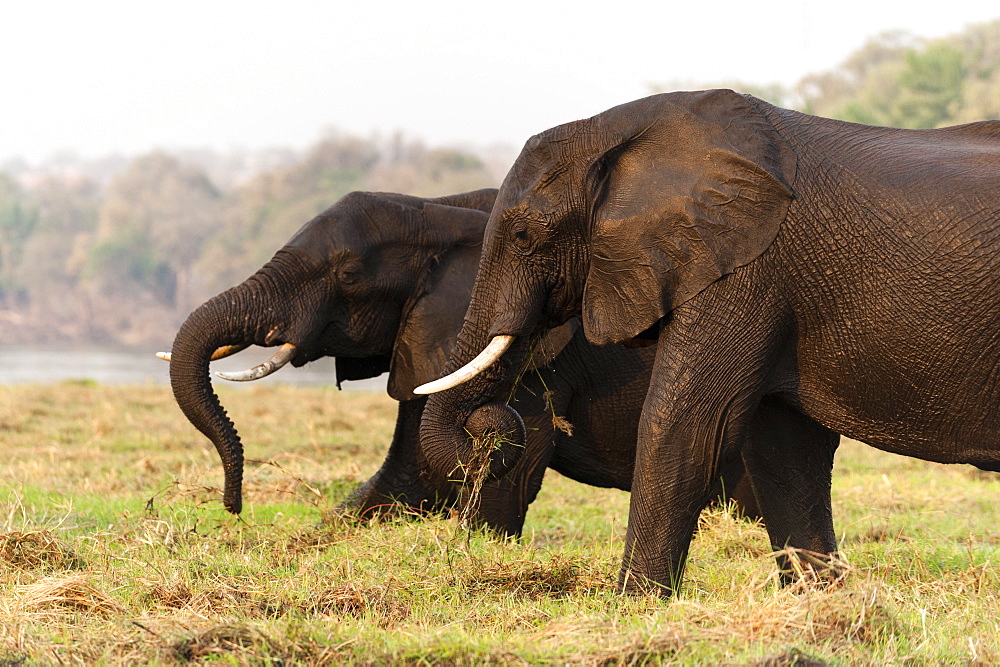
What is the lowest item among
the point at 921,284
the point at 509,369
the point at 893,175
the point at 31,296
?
the point at 31,296

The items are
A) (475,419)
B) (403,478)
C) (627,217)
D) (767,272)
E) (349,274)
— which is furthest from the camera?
(403,478)

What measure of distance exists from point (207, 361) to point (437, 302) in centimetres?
115

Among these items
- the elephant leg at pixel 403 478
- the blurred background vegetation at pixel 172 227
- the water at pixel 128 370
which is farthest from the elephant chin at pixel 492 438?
the blurred background vegetation at pixel 172 227

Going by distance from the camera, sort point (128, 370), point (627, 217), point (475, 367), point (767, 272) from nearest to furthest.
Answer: point (767, 272) → point (627, 217) → point (475, 367) → point (128, 370)

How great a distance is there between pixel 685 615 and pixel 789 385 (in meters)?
1.09

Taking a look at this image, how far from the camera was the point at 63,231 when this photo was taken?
231 feet

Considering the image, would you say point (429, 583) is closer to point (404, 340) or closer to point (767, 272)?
point (767, 272)

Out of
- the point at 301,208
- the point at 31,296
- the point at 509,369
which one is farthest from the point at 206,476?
the point at 31,296

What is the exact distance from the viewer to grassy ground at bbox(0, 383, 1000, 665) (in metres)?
3.38

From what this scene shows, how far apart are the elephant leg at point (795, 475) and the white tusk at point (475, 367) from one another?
3.39 ft

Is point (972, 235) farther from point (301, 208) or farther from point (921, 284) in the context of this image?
point (301, 208)

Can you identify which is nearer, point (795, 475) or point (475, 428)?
point (795, 475)

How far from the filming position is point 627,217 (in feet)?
14.2

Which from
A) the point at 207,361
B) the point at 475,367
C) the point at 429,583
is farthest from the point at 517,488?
the point at 207,361
